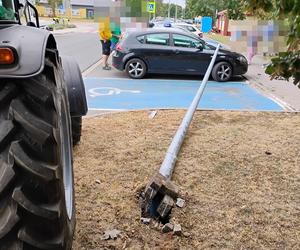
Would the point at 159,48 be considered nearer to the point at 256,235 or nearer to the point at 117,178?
the point at 117,178

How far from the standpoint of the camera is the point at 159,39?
41.3 ft

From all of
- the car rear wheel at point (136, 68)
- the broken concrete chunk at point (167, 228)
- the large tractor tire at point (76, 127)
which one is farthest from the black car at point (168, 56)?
the broken concrete chunk at point (167, 228)

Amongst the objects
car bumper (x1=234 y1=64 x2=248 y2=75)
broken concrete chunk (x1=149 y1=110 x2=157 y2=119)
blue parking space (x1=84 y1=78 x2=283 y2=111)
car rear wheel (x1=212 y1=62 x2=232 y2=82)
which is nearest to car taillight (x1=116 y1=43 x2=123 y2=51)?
blue parking space (x1=84 y1=78 x2=283 y2=111)

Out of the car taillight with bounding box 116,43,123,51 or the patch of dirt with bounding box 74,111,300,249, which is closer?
the patch of dirt with bounding box 74,111,300,249

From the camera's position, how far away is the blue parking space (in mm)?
9125

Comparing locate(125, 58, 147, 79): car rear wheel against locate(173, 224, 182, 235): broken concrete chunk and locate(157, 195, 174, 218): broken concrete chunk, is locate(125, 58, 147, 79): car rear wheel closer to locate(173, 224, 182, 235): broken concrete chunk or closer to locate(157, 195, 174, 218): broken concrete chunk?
locate(157, 195, 174, 218): broken concrete chunk

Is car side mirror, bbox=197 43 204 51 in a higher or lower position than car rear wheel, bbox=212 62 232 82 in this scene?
higher

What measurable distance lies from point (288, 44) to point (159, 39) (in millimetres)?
10543

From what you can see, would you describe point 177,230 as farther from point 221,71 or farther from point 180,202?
point 221,71

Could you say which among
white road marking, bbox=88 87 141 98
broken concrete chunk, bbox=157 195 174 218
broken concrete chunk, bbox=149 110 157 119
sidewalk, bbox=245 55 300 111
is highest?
broken concrete chunk, bbox=157 195 174 218

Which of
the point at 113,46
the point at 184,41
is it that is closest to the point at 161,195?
the point at 184,41

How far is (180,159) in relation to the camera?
5188mm

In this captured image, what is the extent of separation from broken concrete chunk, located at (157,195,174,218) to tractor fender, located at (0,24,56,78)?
204cm

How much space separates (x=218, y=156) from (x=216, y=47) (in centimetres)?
796
